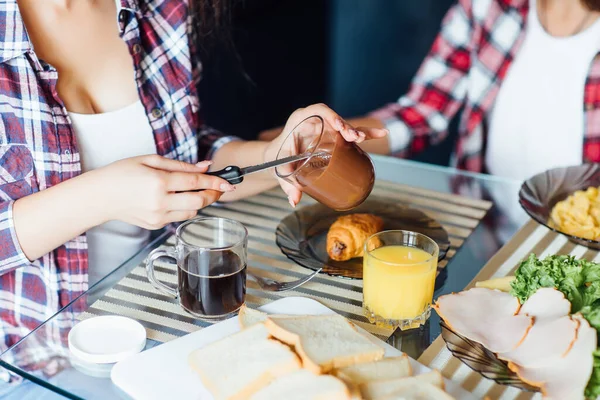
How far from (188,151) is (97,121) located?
260 millimetres

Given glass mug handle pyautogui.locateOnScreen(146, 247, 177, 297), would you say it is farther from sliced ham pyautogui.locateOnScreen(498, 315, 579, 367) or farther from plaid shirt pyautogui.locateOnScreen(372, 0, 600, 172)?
plaid shirt pyautogui.locateOnScreen(372, 0, 600, 172)

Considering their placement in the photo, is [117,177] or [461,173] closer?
[117,177]

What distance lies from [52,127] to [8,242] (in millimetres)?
240

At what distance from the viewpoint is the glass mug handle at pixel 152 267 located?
46.0 inches

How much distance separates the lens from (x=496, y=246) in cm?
140

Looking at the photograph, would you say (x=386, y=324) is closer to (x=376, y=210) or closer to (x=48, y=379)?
(x=376, y=210)

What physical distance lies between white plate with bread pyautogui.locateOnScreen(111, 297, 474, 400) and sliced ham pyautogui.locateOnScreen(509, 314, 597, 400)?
99mm

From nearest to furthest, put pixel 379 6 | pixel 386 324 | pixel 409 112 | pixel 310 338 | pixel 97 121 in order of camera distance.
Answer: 1. pixel 310 338
2. pixel 386 324
3. pixel 97 121
4. pixel 409 112
5. pixel 379 6

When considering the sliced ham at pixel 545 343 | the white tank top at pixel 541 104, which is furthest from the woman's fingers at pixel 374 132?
the white tank top at pixel 541 104

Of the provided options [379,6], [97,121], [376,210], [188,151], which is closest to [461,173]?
[376,210]

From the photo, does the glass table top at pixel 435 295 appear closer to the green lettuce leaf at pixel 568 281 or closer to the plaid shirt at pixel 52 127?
the plaid shirt at pixel 52 127

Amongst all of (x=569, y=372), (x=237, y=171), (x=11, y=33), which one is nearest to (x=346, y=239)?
(x=237, y=171)

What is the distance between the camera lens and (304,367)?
0.92m

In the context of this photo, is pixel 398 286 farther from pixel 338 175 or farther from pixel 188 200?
pixel 188 200
